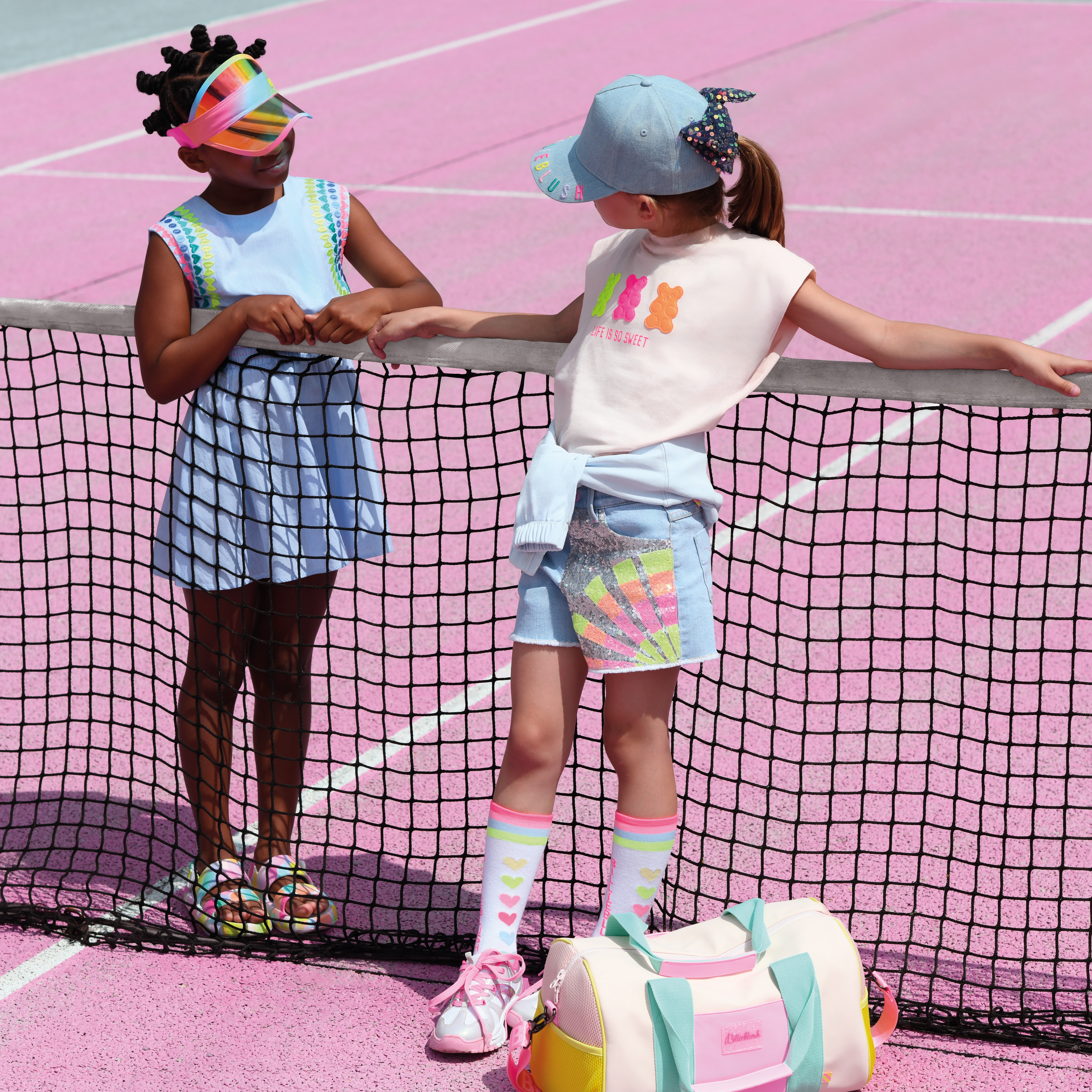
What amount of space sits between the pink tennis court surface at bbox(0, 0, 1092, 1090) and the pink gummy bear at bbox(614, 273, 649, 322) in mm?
1002

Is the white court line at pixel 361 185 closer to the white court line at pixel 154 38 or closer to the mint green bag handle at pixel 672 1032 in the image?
the white court line at pixel 154 38

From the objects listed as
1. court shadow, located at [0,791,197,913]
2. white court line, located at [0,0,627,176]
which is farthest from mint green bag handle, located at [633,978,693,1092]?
white court line, located at [0,0,627,176]

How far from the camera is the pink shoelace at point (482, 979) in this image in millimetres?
3328

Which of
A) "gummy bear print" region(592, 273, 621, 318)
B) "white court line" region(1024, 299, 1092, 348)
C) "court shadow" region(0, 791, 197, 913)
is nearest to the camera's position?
"gummy bear print" region(592, 273, 621, 318)

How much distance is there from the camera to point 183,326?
11.4ft

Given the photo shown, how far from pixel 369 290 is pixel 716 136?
85cm

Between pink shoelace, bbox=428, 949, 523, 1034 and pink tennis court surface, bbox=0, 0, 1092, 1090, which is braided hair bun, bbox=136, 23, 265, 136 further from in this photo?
pink shoelace, bbox=428, 949, 523, 1034

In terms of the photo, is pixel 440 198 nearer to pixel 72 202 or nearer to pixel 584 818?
pixel 72 202

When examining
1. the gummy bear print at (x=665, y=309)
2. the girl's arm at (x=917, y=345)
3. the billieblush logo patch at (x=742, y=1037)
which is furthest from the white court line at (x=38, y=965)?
the girl's arm at (x=917, y=345)

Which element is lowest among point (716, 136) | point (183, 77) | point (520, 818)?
point (520, 818)

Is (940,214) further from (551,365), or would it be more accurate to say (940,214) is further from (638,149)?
(638,149)

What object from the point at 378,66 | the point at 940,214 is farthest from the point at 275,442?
the point at 378,66

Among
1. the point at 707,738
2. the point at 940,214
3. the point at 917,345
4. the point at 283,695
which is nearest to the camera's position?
the point at 917,345

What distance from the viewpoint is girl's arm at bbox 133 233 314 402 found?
133 inches
